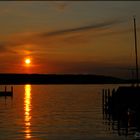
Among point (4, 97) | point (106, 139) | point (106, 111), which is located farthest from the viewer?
point (4, 97)

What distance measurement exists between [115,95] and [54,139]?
844 inches

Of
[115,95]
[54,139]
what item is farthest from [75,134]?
[115,95]

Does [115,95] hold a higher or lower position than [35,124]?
higher

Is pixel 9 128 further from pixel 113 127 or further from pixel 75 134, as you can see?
pixel 113 127

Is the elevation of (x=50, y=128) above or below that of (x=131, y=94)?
below

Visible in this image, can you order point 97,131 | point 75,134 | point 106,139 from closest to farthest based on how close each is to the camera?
point 106,139 → point 75,134 → point 97,131

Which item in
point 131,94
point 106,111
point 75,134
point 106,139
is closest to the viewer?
point 106,139

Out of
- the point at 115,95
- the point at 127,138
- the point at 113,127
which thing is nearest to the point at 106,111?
the point at 115,95

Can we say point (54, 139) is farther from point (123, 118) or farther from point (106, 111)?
point (106, 111)

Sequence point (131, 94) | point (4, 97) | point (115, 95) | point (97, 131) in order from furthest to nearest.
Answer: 1. point (4, 97)
2. point (115, 95)
3. point (131, 94)
4. point (97, 131)

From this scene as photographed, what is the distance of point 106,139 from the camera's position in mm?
33594

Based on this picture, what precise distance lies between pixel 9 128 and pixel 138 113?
13.1m

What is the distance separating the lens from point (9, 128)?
134 feet

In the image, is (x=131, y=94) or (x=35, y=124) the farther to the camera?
(x=131, y=94)
